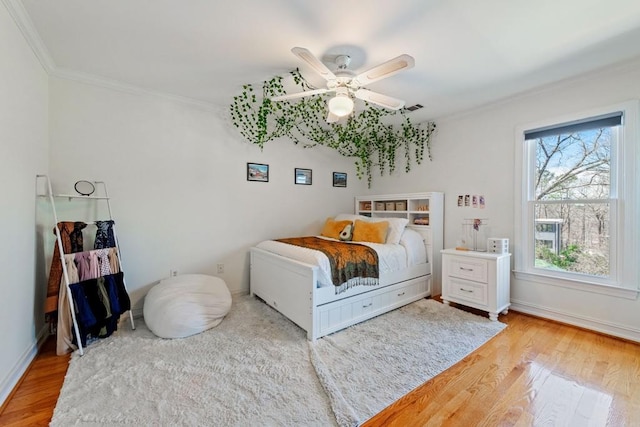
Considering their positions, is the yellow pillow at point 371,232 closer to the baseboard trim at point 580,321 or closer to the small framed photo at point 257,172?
the small framed photo at point 257,172

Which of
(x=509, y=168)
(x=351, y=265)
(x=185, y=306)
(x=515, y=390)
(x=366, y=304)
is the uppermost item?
(x=509, y=168)

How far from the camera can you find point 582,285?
2.64 meters

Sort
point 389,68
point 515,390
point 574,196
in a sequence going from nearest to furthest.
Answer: point 515,390 → point 389,68 → point 574,196

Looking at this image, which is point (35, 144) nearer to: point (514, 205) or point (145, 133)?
point (145, 133)

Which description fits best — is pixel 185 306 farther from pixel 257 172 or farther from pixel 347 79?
pixel 347 79

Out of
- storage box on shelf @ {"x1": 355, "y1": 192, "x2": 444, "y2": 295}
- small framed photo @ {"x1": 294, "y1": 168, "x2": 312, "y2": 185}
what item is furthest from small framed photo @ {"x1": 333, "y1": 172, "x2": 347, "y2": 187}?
storage box on shelf @ {"x1": 355, "y1": 192, "x2": 444, "y2": 295}

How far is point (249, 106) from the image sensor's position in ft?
10.0

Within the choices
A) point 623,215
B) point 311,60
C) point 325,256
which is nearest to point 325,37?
point 311,60

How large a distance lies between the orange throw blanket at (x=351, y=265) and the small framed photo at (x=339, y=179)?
1.71 metres

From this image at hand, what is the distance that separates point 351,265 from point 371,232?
0.85m

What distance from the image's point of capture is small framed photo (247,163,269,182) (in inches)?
140

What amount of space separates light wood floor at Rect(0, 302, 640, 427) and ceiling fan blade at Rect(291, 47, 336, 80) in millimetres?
2178

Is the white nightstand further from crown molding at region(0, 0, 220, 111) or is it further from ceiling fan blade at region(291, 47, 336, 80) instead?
crown molding at region(0, 0, 220, 111)

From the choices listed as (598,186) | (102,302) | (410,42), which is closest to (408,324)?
(598,186)
